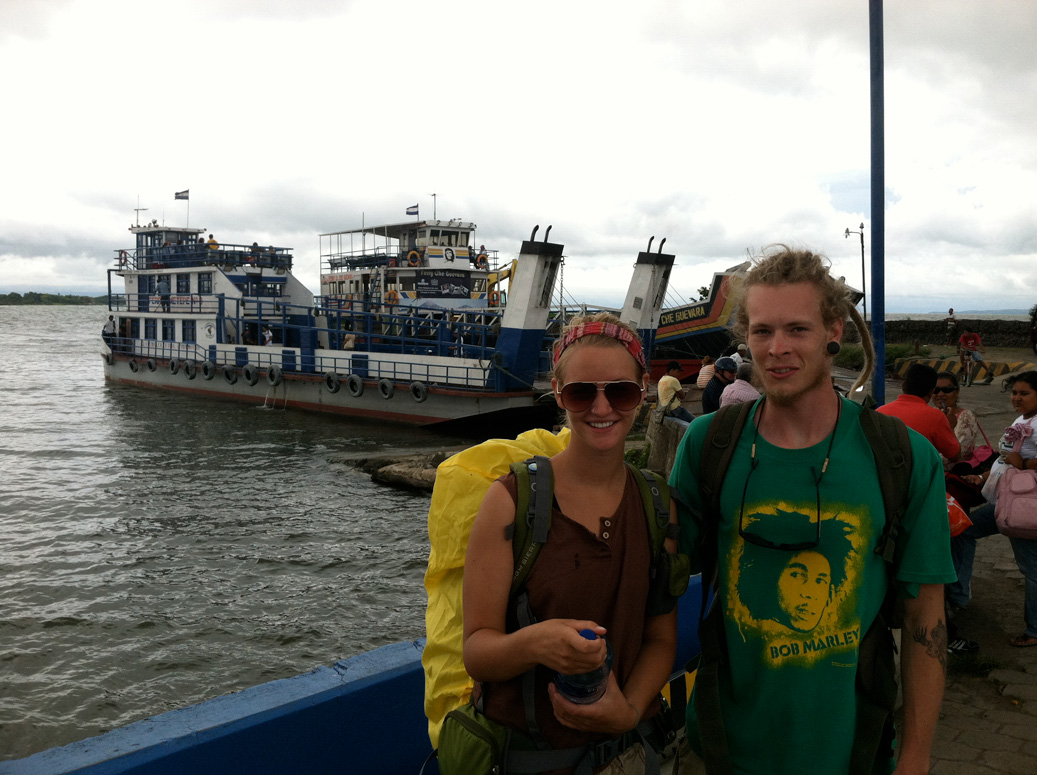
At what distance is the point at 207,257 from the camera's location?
30688mm

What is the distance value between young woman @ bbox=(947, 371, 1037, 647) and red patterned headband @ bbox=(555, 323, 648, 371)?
3524 mm

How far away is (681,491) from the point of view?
186 cm

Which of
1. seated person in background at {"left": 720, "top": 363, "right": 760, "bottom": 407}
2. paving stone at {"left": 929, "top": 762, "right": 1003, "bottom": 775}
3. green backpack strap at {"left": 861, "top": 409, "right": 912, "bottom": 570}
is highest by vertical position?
green backpack strap at {"left": 861, "top": 409, "right": 912, "bottom": 570}

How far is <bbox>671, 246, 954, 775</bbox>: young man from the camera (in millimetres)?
1690

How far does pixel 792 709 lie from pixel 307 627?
293 inches

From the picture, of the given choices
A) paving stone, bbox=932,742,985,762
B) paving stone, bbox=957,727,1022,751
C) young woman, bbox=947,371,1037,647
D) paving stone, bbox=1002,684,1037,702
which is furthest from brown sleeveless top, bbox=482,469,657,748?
young woman, bbox=947,371,1037,647

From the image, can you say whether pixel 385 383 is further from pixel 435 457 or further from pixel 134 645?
pixel 134 645

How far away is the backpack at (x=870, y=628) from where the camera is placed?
66.4 inches

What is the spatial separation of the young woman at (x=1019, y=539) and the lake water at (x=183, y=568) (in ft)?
17.4

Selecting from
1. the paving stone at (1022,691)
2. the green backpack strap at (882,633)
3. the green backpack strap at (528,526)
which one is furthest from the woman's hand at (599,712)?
the paving stone at (1022,691)

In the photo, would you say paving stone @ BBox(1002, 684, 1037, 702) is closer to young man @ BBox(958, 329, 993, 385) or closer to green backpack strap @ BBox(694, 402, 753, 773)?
green backpack strap @ BBox(694, 402, 753, 773)

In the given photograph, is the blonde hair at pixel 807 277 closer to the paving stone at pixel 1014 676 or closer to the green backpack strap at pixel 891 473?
the green backpack strap at pixel 891 473

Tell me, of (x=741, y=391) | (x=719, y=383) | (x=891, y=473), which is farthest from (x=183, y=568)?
(x=891, y=473)

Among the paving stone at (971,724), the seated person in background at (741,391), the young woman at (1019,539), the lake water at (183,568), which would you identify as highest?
the seated person in background at (741,391)
